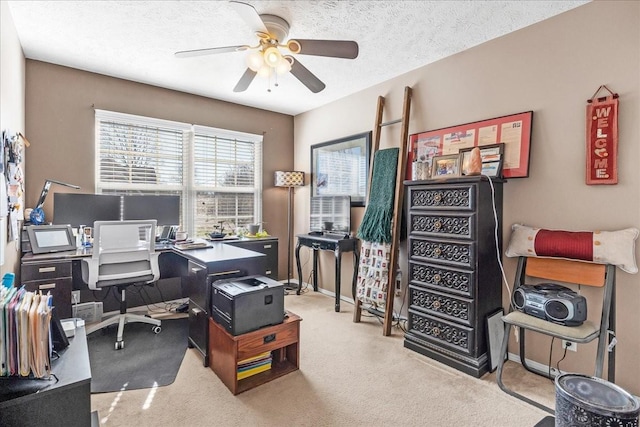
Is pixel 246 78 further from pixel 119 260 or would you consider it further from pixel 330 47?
pixel 119 260

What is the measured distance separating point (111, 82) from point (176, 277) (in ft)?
7.42

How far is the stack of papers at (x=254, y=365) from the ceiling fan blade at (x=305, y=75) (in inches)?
81.0

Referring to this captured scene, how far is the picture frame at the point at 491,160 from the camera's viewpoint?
2.48 m

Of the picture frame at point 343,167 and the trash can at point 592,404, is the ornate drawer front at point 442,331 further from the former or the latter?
the picture frame at point 343,167

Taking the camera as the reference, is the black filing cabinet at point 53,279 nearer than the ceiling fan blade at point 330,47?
No

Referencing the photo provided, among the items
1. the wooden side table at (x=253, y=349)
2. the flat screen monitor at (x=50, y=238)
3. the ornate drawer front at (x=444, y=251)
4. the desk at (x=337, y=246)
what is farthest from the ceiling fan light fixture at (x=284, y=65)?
the flat screen monitor at (x=50, y=238)

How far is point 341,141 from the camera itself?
4.05 meters

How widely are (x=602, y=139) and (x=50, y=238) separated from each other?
435 cm

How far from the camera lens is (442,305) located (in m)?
2.52

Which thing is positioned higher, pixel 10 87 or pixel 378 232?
pixel 10 87

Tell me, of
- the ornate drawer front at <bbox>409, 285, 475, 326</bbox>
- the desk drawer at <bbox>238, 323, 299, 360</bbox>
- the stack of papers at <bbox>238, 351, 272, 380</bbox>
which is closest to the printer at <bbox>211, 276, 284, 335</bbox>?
the desk drawer at <bbox>238, 323, 299, 360</bbox>

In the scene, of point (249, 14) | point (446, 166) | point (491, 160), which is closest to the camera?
point (249, 14)

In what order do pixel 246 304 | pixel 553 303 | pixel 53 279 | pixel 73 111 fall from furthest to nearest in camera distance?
pixel 73 111
pixel 53 279
pixel 246 304
pixel 553 303

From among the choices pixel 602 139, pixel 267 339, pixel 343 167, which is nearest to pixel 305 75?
pixel 343 167
